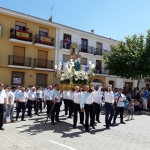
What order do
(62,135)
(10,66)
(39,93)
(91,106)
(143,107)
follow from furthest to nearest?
(10,66) → (143,107) → (39,93) → (91,106) → (62,135)

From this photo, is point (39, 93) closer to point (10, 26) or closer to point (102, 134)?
point (102, 134)

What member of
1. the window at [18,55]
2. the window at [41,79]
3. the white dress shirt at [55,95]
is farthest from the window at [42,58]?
the white dress shirt at [55,95]

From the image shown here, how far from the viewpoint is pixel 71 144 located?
6012 millimetres

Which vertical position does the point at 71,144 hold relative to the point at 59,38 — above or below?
below

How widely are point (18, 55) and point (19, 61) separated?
75 cm

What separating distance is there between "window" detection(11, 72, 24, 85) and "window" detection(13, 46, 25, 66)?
3.65ft

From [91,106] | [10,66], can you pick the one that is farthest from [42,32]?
[91,106]

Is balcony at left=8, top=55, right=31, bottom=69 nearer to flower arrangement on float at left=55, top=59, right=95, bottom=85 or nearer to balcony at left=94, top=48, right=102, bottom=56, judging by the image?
balcony at left=94, top=48, right=102, bottom=56

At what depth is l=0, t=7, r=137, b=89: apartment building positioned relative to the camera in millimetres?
20953

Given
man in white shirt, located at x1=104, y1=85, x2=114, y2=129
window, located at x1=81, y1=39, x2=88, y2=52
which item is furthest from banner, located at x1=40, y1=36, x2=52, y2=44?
man in white shirt, located at x1=104, y1=85, x2=114, y2=129

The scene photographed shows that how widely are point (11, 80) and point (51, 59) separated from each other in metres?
5.64

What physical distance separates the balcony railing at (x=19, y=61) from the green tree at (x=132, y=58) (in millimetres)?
8677

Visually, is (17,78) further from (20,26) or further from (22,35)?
(20,26)

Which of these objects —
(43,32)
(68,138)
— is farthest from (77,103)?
(43,32)
